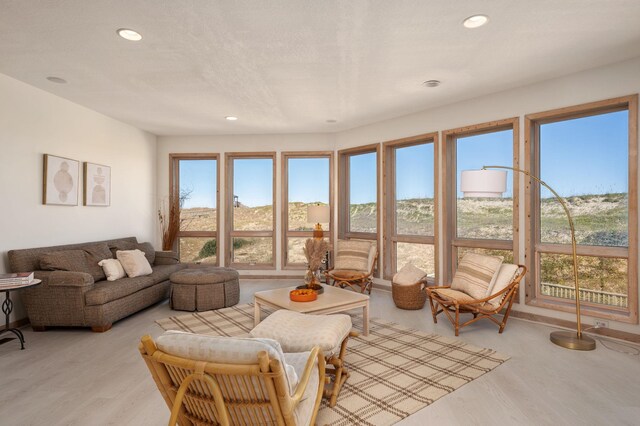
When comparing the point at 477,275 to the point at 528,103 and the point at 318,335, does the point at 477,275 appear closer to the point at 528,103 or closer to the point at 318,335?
the point at 528,103

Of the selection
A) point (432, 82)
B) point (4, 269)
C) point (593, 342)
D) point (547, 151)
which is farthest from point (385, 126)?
point (4, 269)

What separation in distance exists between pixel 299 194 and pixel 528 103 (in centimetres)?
401

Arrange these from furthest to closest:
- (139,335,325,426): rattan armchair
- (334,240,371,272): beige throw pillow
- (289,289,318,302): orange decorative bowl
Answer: (334,240,371,272): beige throw pillow < (289,289,318,302): orange decorative bowl < (139,335,325,426): rattan armchair

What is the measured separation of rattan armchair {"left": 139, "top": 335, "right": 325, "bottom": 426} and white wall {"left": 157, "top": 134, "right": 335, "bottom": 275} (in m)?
5.15

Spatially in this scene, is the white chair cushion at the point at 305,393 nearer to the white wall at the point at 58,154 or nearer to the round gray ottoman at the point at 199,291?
the round gray ottoman at the point at 199,291

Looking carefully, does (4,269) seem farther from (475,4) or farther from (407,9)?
(475,4)

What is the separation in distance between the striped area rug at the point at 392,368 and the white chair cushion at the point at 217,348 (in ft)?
3.46

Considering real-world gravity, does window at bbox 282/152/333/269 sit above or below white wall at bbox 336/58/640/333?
below

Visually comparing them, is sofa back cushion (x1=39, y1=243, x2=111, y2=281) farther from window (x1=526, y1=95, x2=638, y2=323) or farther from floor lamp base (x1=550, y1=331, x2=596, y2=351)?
window (x1=526, y1=95, x2=638, y2=323)

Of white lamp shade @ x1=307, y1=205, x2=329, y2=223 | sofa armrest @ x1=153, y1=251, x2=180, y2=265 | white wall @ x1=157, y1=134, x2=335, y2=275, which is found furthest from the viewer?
white wall @ x1=157, y1=134, x2=335, y2=275

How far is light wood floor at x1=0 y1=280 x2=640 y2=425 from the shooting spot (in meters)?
2.23

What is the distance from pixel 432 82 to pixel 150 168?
203 inches

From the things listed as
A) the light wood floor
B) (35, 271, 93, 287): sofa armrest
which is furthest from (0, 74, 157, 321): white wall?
the light wood floor

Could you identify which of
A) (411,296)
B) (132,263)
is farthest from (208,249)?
(411,296)
